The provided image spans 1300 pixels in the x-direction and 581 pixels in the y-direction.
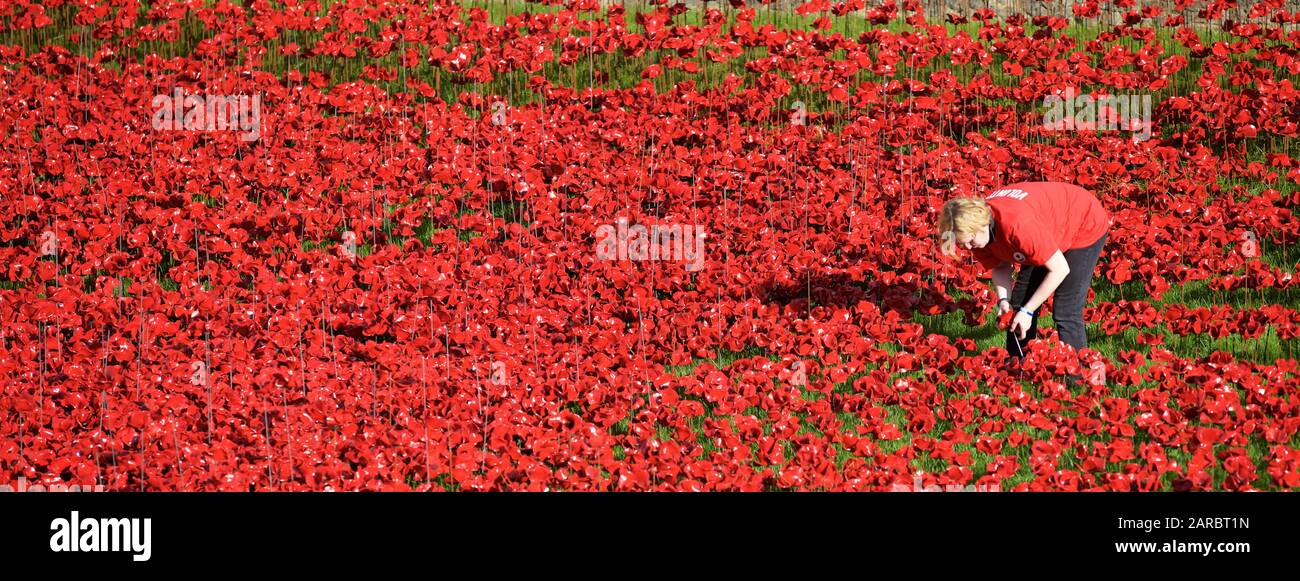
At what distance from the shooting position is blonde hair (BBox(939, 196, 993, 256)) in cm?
577

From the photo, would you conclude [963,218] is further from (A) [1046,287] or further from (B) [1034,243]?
(A) [1046,287]

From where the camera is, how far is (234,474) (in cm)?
532

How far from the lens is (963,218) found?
5766 millimetres

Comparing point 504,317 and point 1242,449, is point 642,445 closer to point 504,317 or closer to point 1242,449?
point 504,317
